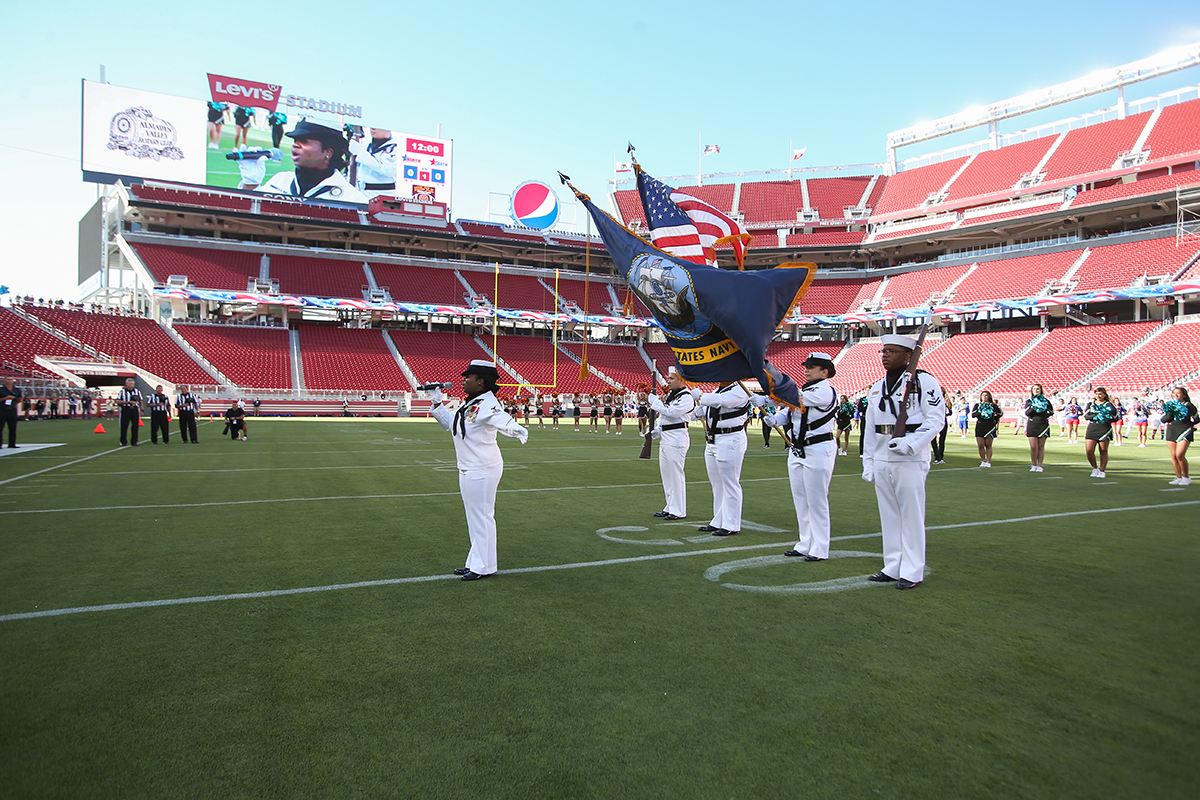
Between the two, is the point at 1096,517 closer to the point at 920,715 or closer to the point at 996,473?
the point at 996,473

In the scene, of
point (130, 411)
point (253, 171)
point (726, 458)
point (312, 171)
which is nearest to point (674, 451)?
point (726, 458)

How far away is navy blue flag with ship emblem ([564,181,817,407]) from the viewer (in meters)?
6.89

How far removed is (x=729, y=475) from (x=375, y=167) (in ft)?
176

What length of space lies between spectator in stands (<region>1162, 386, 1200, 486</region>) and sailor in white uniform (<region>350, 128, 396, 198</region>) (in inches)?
2081

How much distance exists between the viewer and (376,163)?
5434 cm

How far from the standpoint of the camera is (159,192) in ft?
165

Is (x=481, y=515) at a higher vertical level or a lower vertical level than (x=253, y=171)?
lower

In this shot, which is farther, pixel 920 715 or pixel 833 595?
pixel 833 595

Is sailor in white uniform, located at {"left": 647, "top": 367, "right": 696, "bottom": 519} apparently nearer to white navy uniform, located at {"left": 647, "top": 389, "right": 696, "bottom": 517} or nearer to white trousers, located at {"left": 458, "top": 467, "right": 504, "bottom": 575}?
white navy uniform, located at {"left": 647, "top": 389, "right": 696, "bottom": 517}

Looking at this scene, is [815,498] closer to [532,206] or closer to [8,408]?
[8,408]

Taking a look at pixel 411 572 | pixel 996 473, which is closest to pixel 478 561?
pixel 411 572

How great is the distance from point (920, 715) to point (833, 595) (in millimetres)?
2108

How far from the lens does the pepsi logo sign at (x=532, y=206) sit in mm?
58969

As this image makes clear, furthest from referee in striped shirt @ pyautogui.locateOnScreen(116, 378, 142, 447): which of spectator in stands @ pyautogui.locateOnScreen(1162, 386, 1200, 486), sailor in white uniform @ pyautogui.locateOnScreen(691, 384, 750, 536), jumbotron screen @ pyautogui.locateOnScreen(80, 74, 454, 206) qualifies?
jumbotron screen @ pyautogui.locateOnScreen(80, 74, 454, 206)
